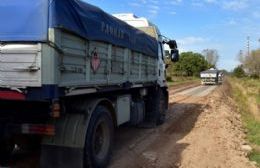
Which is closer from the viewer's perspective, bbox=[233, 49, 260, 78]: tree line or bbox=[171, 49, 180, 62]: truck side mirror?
bbox=[171, 49, 180, 62]: truck side mirror

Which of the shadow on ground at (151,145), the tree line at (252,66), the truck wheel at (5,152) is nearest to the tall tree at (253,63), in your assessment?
the tree line at (252,66)

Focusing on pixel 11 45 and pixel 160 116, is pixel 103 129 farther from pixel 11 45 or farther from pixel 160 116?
pixel 160 116

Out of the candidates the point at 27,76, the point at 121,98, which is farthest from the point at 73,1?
the point at 121,98

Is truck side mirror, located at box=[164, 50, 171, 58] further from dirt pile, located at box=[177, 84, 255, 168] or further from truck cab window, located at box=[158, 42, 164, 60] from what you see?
dirt pile, located at box=[177, 84, 255, 168]

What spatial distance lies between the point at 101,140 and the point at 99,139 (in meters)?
0.12

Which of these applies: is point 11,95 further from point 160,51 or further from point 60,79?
point 160,51

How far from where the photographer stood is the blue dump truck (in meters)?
6.18

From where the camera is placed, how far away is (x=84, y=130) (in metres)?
7.15

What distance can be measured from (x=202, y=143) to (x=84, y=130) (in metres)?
4.84

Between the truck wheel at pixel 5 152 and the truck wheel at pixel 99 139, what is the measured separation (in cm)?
176

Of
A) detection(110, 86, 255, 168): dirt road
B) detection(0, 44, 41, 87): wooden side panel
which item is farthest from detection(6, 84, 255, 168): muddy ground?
detection(0, 44, 41, 87): wooden side panel

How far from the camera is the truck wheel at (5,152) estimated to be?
331 inches

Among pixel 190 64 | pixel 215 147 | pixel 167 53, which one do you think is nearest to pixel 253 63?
pixel 190 64

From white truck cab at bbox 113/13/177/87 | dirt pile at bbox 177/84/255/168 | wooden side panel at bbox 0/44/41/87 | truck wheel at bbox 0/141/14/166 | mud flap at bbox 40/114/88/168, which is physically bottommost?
dirt pile at bbox 177/84/255/168
